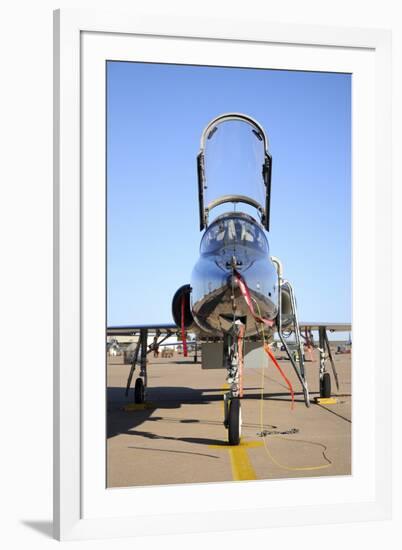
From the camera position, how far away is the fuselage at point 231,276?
7.53 metres

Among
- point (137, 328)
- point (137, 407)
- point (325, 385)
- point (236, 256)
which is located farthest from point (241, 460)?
point (137, 328)

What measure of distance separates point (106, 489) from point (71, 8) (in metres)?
3.83

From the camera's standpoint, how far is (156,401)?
45.2 ft

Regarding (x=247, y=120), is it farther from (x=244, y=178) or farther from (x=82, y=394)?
(x=82, y=394)

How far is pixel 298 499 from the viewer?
18.6 feet

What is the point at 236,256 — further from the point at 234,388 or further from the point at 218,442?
the point at 218,442

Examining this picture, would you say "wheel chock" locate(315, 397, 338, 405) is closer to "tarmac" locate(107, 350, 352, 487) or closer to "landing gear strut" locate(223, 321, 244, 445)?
"tarmac" locate(107, 350, 352, 487)

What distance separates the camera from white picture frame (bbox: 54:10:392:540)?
5.02 metres

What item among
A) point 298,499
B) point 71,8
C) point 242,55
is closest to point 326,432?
point 298,499

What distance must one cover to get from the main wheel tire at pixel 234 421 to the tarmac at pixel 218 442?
0.10m

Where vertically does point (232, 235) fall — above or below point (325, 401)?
above

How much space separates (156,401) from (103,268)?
356 inches

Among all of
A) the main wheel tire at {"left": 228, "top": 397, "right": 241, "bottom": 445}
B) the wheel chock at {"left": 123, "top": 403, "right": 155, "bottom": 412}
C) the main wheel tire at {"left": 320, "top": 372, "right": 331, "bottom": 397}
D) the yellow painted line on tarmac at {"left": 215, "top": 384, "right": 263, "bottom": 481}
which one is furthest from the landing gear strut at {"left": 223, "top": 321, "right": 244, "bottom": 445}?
the main wheel tire at {"left": 320, "top": 372, "right": 331, "bottom": 397}

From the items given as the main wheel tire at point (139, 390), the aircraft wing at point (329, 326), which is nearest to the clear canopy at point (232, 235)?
the main wheel tire at point (139, 390)
